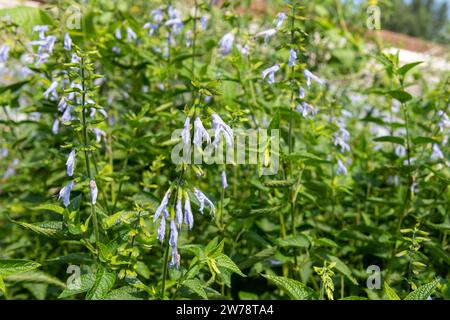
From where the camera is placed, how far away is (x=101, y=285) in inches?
66.2

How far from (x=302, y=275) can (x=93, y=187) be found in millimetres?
1082

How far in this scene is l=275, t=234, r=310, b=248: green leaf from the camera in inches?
85.0

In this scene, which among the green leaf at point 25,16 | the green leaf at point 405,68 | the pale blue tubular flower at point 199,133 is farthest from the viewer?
the green leaf at point 25,16

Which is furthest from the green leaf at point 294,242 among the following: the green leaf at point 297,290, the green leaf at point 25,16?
the green leaf at point 25,16

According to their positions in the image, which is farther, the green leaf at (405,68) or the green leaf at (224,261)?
the green leaf at (405,68)

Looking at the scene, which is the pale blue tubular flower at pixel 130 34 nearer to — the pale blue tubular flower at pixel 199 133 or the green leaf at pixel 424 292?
the pale blue tubular flower at pixel 199 133

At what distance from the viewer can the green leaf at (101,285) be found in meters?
1.64

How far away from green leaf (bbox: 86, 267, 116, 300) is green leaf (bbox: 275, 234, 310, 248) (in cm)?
70

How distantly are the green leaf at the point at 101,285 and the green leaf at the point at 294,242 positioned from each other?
0.70 meters

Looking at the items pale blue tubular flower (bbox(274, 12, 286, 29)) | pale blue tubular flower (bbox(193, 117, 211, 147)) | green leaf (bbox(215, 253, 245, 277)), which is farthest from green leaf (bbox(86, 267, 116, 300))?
pale blue tubular flower (bbox(274, 12, 286, 29))

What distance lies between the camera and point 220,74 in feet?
8.54

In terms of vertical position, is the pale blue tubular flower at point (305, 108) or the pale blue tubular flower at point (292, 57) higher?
the pale blue tubular flower at point (292, 57)

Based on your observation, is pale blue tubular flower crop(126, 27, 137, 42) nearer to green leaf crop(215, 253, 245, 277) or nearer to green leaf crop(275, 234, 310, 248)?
green leaf crop(275, 234, 310, 248)
